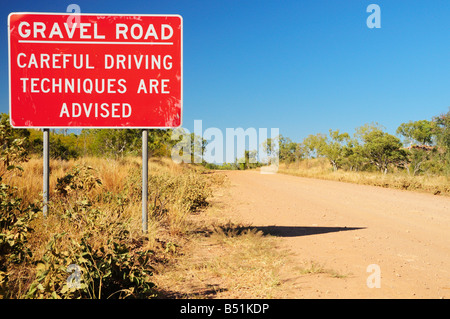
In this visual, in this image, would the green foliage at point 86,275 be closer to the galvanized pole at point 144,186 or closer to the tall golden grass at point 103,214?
the tall golden grass at point 103,214

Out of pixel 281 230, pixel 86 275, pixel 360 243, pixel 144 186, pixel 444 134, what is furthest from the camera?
pixel 444 134

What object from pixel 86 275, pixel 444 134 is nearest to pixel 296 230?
pixel 86 275

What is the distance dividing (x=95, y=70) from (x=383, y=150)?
3116 cm

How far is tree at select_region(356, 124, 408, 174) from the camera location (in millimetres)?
30812

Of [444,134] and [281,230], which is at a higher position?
[444,134]

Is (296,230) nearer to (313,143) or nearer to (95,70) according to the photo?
(95,70)

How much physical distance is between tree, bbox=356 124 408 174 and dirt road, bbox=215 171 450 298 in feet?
71.4

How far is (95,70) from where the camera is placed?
592 centimetres

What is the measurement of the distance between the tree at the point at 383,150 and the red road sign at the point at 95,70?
28406 mm

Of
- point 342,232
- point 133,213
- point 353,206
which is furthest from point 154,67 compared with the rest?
point 353,206

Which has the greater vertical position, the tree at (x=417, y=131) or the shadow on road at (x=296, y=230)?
the tree at (x=417, y=131)

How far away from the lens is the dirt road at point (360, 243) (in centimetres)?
369

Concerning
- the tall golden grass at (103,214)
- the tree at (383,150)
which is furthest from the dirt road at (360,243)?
the tree at (383,150)
